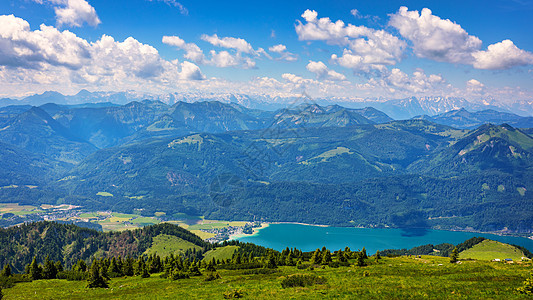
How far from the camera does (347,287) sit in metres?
40.1

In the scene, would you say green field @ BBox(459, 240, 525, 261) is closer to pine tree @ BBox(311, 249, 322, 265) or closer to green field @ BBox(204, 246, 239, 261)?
green field @ BBox(204, 246, 239, 261)

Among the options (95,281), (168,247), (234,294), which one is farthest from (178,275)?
(168,247)

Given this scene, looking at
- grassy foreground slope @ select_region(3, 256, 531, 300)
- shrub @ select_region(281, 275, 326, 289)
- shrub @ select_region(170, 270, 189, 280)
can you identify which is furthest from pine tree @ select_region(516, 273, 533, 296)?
shrub @ select_region(170, 270, 189, 280)

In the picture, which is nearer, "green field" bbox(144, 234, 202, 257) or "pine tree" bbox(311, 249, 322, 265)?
"pine tree" bbox(311, 249, 322, 265)

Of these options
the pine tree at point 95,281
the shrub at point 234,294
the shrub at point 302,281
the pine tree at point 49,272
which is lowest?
the pine tree at point 49,272

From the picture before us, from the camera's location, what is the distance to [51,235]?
19825 centimetres

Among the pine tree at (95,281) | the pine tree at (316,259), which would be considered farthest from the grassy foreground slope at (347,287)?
the pine tree at (316,259)

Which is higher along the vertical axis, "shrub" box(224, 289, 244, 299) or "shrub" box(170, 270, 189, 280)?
"shrub" box(224, 289, 244, 299)

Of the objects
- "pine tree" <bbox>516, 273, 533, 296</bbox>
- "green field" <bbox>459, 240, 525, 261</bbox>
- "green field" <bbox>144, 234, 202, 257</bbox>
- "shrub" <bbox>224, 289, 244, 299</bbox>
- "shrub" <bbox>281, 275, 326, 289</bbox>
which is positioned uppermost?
"pine tree" <bbox>516, 273, 533, 296</bbox>

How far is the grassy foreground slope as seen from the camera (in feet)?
117

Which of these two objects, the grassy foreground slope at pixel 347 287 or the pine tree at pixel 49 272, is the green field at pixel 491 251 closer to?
the grassy foreground slope at pixel 347 287

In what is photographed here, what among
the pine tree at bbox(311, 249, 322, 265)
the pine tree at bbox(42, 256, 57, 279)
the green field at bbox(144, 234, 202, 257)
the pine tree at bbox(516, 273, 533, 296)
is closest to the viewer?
the pine tree at bbox(516, 273, 533, 296)

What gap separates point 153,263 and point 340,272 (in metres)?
48.0

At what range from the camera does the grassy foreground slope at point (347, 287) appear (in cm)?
3575
